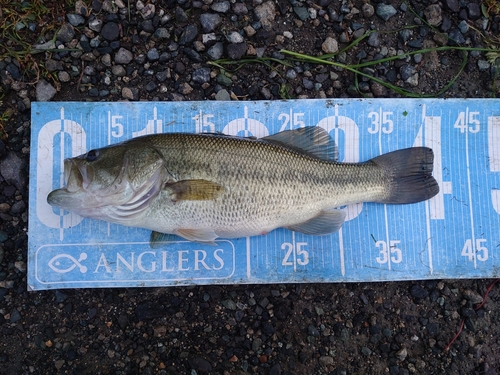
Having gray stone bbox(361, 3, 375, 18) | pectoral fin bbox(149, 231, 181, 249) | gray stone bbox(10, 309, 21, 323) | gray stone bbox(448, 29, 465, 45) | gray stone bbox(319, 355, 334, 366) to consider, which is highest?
gray stone bbox(361, 3, 375, 18)

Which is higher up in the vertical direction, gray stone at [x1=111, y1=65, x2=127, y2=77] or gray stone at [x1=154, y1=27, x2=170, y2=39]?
gray stone at [x1=154, y1=27, x2=170, y2=39]

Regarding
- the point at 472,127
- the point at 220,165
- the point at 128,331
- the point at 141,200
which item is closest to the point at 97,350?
the point at 128,331

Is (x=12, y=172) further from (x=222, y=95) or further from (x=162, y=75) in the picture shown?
(x=222, y=95)

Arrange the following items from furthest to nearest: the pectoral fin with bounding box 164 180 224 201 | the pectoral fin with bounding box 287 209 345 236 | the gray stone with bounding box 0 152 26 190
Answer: the gray stone with bounding box 0 152 26 190
the pectoral fin with bounding box 287 209 345 236
the pectoral fin with bounding box 164 180 224 201

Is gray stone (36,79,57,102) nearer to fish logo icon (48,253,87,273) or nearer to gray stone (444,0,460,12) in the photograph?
fish logo icon (48,253,87,273)

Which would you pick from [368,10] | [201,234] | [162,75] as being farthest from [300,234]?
[368,10]

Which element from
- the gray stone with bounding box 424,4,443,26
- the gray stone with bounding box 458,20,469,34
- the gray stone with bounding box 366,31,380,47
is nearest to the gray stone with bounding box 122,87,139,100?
the gray stone with bounding box 366,31,380,47
